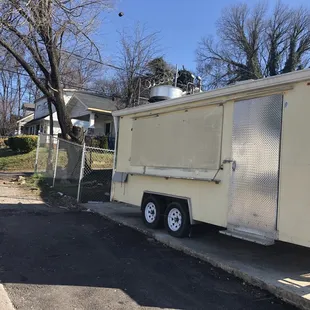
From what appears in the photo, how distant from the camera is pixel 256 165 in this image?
19.2 feet

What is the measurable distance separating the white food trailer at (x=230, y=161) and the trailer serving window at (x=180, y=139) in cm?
2

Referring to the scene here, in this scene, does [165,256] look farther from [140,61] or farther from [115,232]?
[140,61]

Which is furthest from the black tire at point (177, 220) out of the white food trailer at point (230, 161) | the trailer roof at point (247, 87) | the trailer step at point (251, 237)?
the trailer roof at point (247, 87)

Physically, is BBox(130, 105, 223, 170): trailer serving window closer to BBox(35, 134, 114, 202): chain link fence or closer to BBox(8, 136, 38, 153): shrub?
BBox(35, 134, 114, 202): chain link fence

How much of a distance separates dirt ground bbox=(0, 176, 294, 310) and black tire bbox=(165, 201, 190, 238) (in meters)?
0.50

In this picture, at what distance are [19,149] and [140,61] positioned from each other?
33.2 feet

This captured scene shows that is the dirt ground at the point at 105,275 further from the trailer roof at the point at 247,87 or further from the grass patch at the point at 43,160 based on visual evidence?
the grass patch at the point at 43,160

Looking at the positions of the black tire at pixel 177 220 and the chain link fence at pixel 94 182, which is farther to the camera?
the chain link fence at pixel 94 182

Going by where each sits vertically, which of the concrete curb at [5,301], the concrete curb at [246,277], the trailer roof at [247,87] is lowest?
the concrete curb at [5,301]

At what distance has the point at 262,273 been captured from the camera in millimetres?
5316

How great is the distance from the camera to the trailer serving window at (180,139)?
679 cm

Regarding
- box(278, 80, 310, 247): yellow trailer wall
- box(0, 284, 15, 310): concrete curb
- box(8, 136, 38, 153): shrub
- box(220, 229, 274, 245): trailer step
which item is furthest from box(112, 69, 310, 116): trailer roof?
box(8, 136, 38, 153): shrub

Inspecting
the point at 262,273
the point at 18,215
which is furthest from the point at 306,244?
the point at 18,215

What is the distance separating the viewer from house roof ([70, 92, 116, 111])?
106 ft
